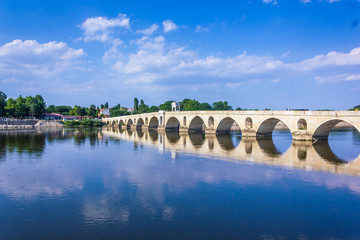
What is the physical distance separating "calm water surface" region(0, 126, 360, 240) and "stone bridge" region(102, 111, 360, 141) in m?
7.84

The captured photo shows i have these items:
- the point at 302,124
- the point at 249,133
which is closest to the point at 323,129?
the point at 302,124

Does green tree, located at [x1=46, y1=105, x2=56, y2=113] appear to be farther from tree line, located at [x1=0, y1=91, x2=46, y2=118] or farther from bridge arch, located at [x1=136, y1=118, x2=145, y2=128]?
bridge arch, located at [x1=136, y1=118, x2=145, y2=128]

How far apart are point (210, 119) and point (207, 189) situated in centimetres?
3018

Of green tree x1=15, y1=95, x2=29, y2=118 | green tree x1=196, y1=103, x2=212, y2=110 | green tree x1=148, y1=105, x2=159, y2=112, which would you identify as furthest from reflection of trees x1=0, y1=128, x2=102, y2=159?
green tree x1=148, y1=105, x2=159, y2=112

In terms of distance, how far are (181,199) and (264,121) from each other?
2519 cm

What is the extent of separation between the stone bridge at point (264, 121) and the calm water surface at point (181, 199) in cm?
784

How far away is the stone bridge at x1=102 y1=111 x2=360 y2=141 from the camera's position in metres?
26.5

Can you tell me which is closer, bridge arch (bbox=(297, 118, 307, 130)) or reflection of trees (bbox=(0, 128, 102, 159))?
reflection of trees (bbox=(0, 128, 102, 159))

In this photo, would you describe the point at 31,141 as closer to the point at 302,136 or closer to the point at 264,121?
the point at 264,121

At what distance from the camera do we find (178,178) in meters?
14.8

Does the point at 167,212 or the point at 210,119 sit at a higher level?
the point at 210,119

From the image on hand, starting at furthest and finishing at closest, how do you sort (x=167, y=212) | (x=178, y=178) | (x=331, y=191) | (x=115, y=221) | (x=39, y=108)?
1. (x=39, y=108)
2. (x=178, y=178)
3. (x=331, y=191)
4. (x=167, y=212)
5. (x=115, y=221)

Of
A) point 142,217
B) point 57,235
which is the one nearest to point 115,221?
point 142,217

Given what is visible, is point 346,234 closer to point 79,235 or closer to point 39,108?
point 79,235
